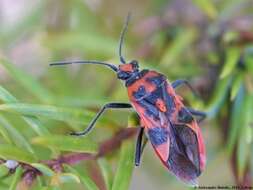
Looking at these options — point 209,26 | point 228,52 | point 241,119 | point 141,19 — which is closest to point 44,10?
point 141,19

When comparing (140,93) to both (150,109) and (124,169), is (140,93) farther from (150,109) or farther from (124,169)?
(124,169)

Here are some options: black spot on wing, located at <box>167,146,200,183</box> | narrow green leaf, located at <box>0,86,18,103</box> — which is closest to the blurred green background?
narrow green leaf, located at <box>0,86,18,103</box>

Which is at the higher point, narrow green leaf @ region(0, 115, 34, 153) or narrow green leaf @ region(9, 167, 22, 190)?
narrow green leaf @ region(0, 115, 34, 153)

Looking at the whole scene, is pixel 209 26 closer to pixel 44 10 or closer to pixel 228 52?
pixel 228 52

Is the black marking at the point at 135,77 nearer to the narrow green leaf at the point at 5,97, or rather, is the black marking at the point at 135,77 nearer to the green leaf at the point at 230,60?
the green leaf at the point at 230,60

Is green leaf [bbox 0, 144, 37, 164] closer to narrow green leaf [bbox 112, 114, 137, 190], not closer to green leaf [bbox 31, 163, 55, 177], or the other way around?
green leaf [bbox 31, 163, 55, 177]

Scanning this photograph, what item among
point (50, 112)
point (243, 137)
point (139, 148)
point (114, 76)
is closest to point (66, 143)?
point (50, 112)

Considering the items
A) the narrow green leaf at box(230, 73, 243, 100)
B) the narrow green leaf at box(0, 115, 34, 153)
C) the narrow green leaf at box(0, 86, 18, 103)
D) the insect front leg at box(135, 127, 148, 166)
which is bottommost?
the insect front leg at box(135, 127, 148, 166)

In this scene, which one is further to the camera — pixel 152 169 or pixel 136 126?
pixel 152 169
